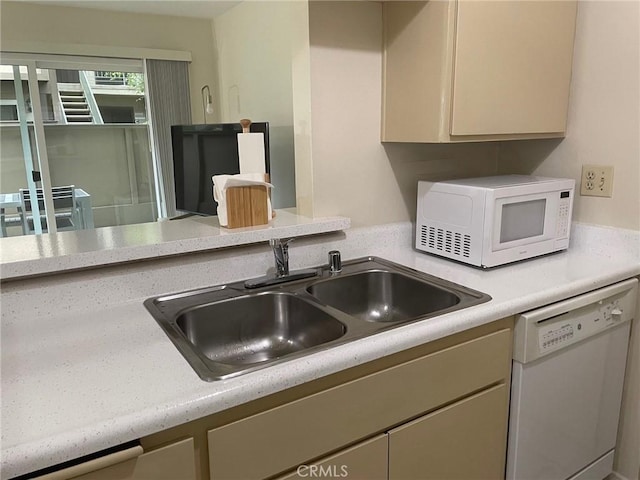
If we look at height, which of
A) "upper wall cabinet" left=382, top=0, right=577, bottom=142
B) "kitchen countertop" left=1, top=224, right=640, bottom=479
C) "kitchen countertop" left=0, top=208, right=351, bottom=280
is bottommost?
"kitchen countertop" left=1, top=224, right=640, bottom=479

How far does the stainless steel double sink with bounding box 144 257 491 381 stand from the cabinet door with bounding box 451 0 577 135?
0.54 metres

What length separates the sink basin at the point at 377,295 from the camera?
1.59 meters

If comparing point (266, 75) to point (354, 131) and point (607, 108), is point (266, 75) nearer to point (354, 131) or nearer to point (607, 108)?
point (354, 131)

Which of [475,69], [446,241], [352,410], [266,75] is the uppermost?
[266,75]

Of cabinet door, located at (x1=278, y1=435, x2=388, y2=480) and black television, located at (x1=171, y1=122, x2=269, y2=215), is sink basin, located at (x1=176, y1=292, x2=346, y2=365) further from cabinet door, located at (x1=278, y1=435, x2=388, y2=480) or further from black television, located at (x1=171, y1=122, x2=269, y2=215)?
black television, located at (x1=171, y1=122, x2=269, y2=215)

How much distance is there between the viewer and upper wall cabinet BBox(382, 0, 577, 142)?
152 cm

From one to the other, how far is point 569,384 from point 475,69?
1.06m

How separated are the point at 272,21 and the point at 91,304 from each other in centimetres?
241

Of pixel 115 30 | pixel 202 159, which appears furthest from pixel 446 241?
pixel 115 30

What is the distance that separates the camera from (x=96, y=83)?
4.20m

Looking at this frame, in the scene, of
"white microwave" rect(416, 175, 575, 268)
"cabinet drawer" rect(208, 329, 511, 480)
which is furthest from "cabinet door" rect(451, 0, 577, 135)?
"cabinet drawer" rect(208, 329, 511, 480)

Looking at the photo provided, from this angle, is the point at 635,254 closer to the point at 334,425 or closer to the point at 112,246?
the point at 334,425

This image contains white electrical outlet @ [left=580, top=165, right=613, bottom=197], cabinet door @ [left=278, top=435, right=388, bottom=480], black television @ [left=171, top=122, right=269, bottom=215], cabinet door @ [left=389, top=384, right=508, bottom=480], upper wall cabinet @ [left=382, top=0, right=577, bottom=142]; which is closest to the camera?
cabinet door @ [left=278, top=435, right=388, bottom=480]

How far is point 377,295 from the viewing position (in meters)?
1.71
